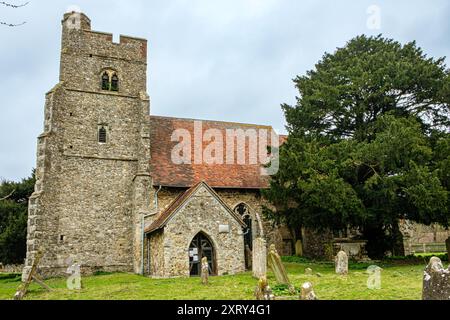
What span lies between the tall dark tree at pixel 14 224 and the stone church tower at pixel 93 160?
25.0ft

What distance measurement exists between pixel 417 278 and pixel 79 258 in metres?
15.1

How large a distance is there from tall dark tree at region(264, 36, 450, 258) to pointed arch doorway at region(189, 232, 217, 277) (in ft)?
12.8

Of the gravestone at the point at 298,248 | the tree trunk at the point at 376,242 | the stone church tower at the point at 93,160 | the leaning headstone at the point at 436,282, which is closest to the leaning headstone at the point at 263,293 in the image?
the leaning headstone at the point at 436,282

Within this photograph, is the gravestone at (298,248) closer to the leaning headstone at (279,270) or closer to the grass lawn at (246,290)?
the grass lawn at (246,290)

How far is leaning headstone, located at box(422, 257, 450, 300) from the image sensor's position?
8.27m

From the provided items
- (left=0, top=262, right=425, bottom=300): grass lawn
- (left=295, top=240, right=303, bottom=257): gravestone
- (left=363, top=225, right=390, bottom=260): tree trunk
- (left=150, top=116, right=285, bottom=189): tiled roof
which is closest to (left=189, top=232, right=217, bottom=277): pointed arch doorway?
(left=150, top=116, right=285, bottom=189): tiled roof

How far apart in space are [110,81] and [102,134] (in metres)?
3.12

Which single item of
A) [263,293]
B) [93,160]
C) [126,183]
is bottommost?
[263,293]

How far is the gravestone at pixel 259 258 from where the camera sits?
53.2 feet

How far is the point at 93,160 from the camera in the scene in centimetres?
2331

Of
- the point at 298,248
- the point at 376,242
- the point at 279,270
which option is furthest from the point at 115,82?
the point at 376,242

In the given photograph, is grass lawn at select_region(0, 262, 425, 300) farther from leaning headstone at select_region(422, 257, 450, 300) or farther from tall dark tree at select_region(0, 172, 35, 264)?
tall dark tree at select_region(0, 172, 35, 264)

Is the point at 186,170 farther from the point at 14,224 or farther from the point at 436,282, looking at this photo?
the point at 436,282
